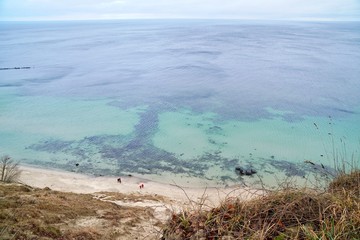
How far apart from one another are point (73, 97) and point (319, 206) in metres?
40.7

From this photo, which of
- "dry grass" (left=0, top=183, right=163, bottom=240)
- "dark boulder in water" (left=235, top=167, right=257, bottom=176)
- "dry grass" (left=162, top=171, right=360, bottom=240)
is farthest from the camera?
"dark boulder in water" (left=235, top=167, right=257, bottom=176)

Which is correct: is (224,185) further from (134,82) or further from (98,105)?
(134,82)

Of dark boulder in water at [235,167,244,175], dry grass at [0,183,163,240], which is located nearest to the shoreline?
dark boulder in water at [235,167,244,175]

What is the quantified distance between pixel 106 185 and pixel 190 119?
556 inches

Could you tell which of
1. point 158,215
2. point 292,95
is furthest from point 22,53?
point 158,215

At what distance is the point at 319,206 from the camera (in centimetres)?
502

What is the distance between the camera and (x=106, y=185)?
64.5ft

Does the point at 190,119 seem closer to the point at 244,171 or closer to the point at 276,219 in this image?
the point at 244,171

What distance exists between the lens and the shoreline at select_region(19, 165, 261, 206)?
60.2 ft

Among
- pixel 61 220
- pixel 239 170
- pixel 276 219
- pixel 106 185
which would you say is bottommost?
pixel 106 185

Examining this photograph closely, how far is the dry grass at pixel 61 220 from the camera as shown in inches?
273

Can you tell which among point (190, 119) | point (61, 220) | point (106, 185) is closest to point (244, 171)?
point (106, 185)

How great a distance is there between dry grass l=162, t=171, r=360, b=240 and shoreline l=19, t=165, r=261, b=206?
1204 cm

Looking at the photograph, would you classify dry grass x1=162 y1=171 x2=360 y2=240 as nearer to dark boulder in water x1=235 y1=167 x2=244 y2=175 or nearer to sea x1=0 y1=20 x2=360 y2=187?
sea x1=0 y1=20 x2=360 y2=187
